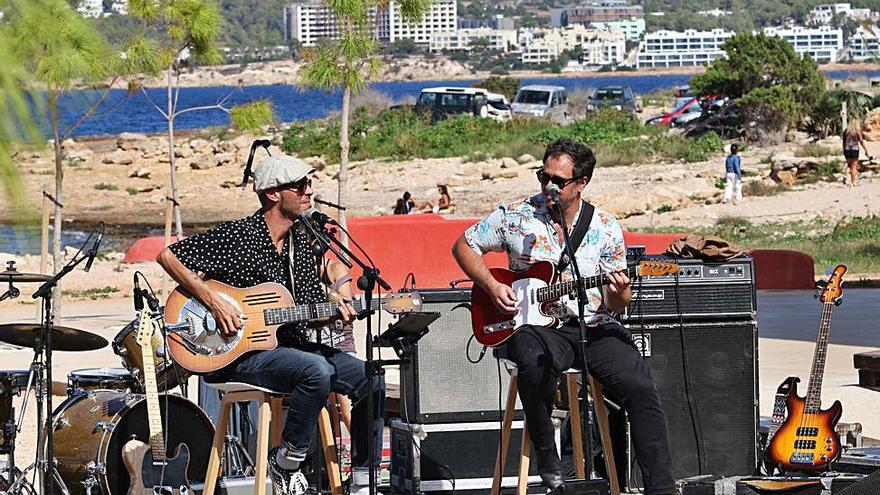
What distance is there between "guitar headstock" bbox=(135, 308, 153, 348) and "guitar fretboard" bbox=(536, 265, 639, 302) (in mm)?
1622

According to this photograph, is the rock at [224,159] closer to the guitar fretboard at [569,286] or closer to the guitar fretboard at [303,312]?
the guitar fretboard at [303,312]

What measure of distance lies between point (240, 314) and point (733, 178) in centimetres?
2130

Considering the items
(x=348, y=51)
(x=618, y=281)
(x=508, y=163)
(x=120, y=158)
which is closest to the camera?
(x=618, y=281)

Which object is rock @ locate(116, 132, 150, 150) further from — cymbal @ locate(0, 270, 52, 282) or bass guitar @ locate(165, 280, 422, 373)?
bass guitar @ locate(165, 280, 422, 373)

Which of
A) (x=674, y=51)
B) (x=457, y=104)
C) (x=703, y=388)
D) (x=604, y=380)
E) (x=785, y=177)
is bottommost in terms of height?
(x=674, y=51)

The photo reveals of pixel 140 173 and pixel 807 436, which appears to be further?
pixel 140 173

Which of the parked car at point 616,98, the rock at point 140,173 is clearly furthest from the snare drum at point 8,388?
the parked car at point 616,98

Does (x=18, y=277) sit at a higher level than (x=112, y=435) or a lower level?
higher

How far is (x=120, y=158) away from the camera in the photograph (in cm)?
4275

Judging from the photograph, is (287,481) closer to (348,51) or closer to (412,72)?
(348,51)

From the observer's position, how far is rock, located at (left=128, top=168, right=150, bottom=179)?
128 ft

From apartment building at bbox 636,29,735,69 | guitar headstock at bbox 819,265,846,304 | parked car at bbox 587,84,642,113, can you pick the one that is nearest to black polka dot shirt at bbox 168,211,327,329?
guitar headstock at bbox 819,265,846,304

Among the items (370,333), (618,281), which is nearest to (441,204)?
(618,281)

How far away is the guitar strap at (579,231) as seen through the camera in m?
5.88
